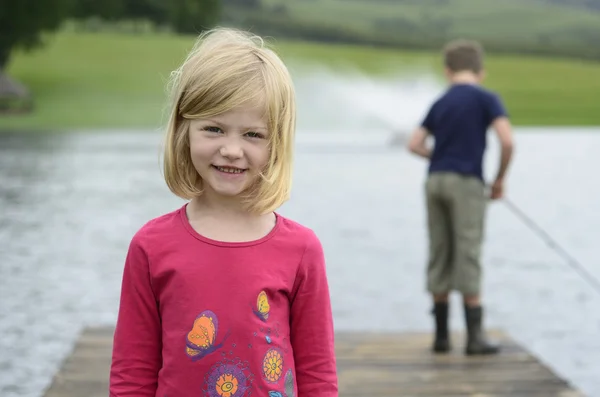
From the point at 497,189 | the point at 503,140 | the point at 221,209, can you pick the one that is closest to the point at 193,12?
the point at 497,189

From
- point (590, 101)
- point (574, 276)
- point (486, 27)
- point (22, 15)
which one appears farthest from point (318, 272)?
point (486, 27)

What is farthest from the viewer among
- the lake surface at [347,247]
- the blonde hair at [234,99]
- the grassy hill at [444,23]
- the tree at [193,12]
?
the grassy hill at [444,23]

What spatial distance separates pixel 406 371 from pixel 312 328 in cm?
287

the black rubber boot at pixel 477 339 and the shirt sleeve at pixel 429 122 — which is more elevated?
the shirt sleeve at pixel 429 122

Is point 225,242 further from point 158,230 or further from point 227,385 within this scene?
point 227,385

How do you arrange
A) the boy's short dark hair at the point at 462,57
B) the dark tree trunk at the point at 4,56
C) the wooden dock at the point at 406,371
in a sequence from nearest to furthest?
the wooden dock at the point at 406,371 < the boy's short dark hair at the point at 462,57 < the dark tree trunk at the point at 4,56

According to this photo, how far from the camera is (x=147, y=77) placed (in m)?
34.3

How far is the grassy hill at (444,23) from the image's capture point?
→ 37.6m

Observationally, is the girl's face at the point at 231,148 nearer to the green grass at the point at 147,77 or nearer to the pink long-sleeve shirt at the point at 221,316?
the pink long-sleeve shirt at the point at 221,316

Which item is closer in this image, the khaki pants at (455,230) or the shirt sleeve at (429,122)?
the khaki pants at (455,230)

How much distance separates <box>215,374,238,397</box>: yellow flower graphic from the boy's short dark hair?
3.52m

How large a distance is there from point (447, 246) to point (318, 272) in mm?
3283

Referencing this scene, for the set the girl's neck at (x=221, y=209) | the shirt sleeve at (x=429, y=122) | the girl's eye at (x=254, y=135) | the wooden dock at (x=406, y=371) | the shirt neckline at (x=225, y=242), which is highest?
the girl's eye at (x=254, y=135)

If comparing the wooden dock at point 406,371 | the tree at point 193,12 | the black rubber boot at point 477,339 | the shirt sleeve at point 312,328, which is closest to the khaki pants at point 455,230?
the black rubber boot at point 477,339
